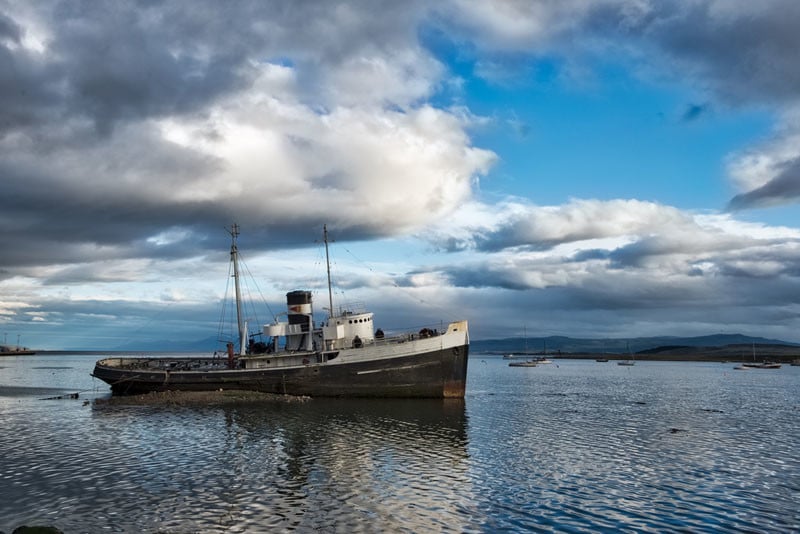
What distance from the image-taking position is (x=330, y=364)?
163ft

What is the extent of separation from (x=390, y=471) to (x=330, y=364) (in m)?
26.6

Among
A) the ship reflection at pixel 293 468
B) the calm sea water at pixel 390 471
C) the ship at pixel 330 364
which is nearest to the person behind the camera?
the calm sea water at pixel 390 471

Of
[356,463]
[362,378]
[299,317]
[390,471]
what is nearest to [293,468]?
[356,463]

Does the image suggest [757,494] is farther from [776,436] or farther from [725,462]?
[776,436]

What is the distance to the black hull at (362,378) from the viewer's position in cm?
4838

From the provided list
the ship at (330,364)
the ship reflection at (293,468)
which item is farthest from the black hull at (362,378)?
the ship reflection at (293,468)

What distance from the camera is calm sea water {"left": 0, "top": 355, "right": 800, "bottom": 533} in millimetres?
17500

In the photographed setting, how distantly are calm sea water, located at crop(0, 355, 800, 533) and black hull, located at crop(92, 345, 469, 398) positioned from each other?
474 cm

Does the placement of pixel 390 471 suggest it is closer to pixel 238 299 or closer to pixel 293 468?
pixel 293 468

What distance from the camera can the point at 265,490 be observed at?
2070cm

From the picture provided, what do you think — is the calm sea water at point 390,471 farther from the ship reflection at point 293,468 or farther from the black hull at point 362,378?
the black hull at point 362,378

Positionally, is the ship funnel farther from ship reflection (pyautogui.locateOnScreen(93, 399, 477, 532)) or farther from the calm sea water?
ship reflection (pyautogui.locateOnScreen(93, 399, 477, 532))

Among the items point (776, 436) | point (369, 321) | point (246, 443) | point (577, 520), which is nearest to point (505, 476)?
point (577, 520)

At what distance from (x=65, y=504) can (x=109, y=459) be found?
7593 millimetres
